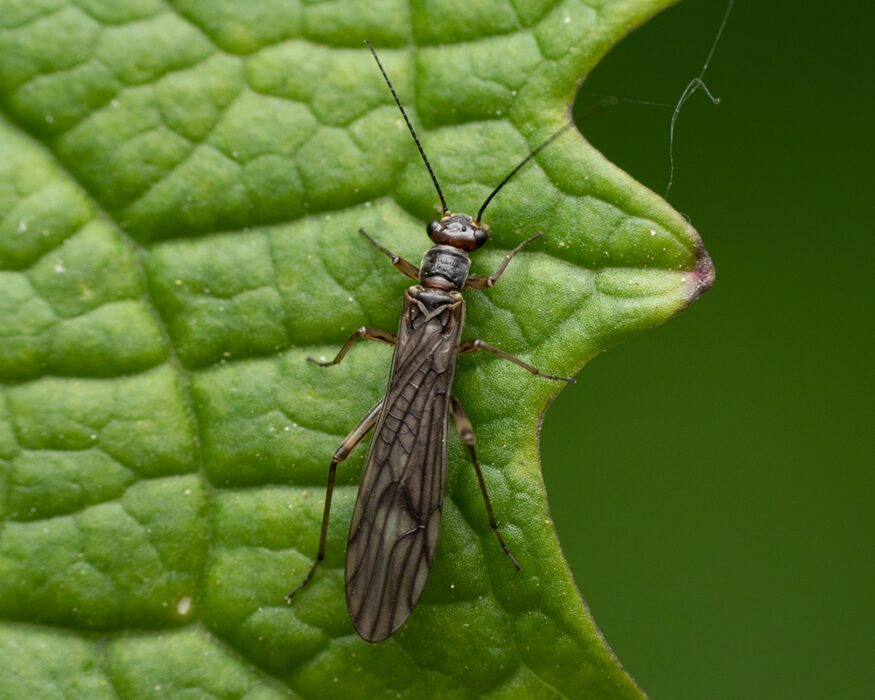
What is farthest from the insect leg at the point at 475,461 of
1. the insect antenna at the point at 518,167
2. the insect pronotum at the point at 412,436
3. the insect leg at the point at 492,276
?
the insect antenna at the point at 518,167

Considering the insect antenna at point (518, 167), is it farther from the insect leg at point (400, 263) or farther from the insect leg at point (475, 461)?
the insect leg at point (475, 461)

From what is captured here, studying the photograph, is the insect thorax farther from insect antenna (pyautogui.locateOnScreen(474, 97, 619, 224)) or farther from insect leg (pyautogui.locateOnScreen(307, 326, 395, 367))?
insect leg (pyautogui.locateOnScreen(307, 326, 395, 367))

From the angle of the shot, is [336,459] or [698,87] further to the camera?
[698,87]

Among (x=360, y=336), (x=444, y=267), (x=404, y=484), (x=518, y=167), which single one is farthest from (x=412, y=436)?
(x=518, y=167)

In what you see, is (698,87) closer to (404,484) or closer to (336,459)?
(404,484)

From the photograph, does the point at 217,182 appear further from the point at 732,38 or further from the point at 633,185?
the point at 732,38

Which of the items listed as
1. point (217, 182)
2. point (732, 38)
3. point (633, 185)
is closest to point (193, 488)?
point (217, 182)

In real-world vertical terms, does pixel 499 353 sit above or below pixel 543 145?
below

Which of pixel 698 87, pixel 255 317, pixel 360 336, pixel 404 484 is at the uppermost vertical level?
pixel 698 87
